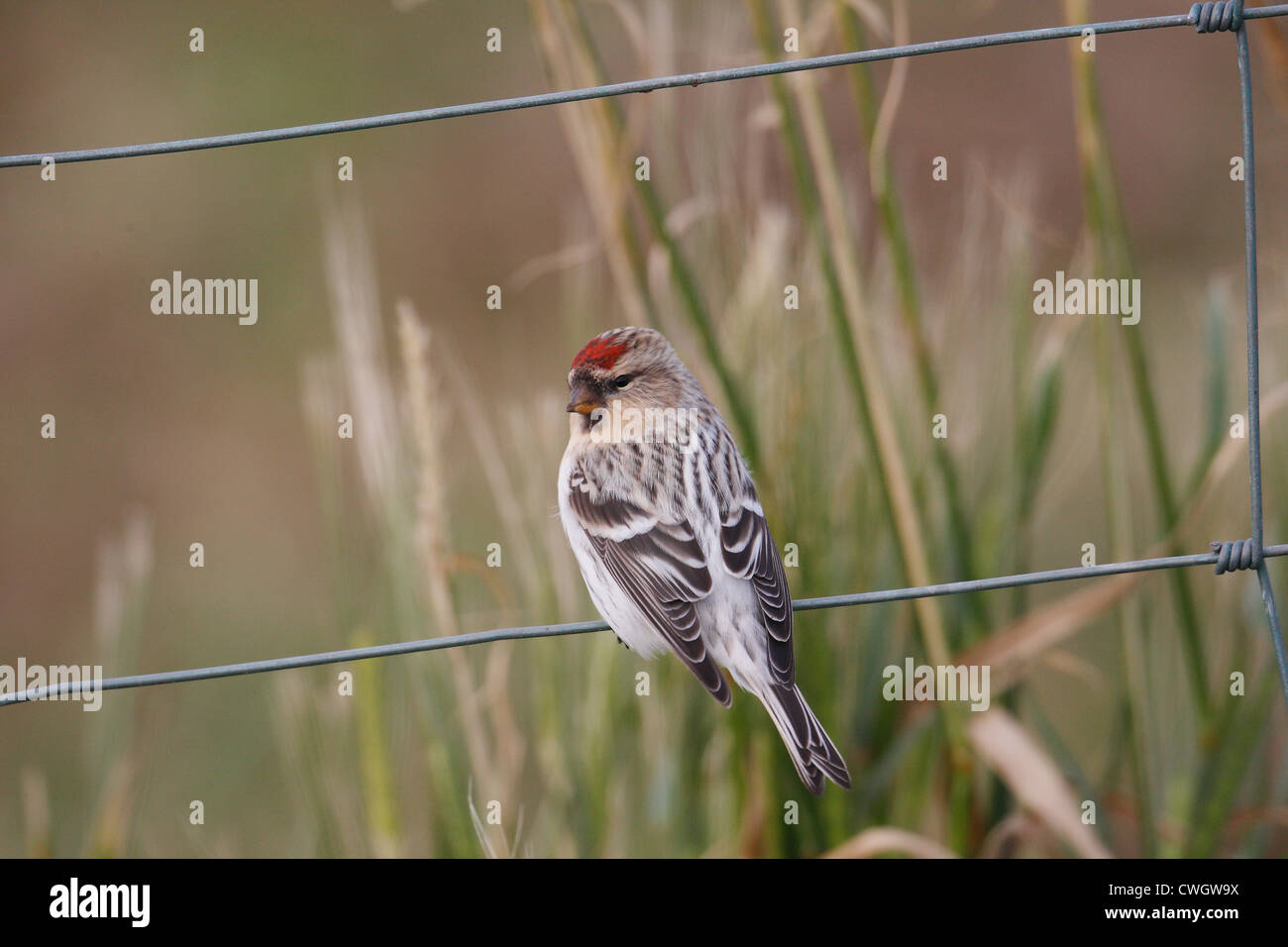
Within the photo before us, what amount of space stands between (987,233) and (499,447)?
1359 millimetres

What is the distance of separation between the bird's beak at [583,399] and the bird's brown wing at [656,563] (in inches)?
6.6

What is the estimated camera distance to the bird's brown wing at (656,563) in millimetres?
3379

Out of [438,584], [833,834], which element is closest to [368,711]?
[438,584]

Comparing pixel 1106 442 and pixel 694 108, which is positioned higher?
pixel 694 108

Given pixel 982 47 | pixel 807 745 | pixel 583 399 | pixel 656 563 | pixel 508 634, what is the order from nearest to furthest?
pixel 982 47
pixel 508 634
pixel 807 745
pixel 656 563
pixel 583 399

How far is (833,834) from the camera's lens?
139 inches

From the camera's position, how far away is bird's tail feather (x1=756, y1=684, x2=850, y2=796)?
10.6 ft

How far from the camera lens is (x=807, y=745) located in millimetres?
3238

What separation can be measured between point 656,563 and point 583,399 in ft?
1.80
